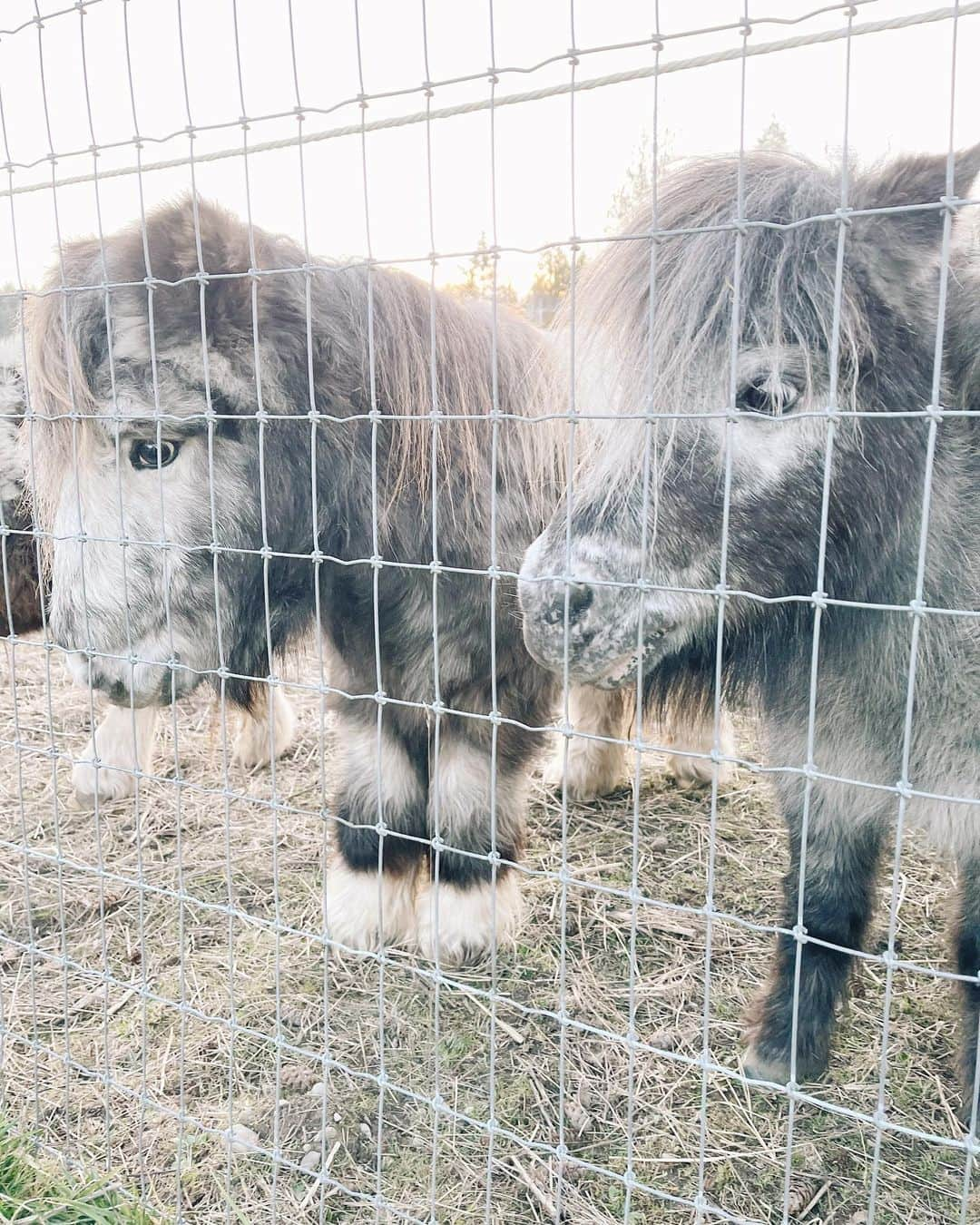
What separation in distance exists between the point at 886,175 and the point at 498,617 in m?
1.37

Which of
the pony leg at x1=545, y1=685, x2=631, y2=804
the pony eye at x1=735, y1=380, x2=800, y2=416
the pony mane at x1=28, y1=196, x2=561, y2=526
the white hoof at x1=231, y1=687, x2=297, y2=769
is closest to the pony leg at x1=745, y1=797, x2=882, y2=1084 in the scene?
the pony eye at x1=735, y1=380, x2=800, y2=416

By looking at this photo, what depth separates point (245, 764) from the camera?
13.9 feet

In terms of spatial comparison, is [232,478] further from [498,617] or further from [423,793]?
[423,793]

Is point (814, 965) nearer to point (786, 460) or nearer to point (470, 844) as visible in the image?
point (470, 844)

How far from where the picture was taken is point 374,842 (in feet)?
9.48

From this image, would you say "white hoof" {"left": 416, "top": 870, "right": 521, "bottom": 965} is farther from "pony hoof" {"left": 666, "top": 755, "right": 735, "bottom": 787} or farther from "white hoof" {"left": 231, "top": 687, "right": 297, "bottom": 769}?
"white hoof" {"left": 231, "top": 687, "right": 297, "bottom": 769}

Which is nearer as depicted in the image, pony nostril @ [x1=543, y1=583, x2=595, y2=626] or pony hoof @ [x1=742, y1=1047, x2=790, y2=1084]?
pony nostril @ [x1=543, y1=583, x2=595, y2=626]

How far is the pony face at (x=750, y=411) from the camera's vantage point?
5.12 ft

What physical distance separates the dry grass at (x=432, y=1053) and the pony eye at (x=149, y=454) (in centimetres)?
71

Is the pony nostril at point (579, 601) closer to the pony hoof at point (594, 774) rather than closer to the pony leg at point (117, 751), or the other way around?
the pony hoof at point (594, 774)

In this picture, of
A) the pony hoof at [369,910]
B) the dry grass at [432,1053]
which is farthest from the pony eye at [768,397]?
the pony hoof at [369,910]

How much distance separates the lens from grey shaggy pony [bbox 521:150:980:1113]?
5.13ft

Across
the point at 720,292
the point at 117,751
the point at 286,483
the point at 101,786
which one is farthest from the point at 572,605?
the point at 117,751

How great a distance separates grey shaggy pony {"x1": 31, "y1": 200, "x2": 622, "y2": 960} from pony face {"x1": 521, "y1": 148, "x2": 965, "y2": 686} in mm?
575
